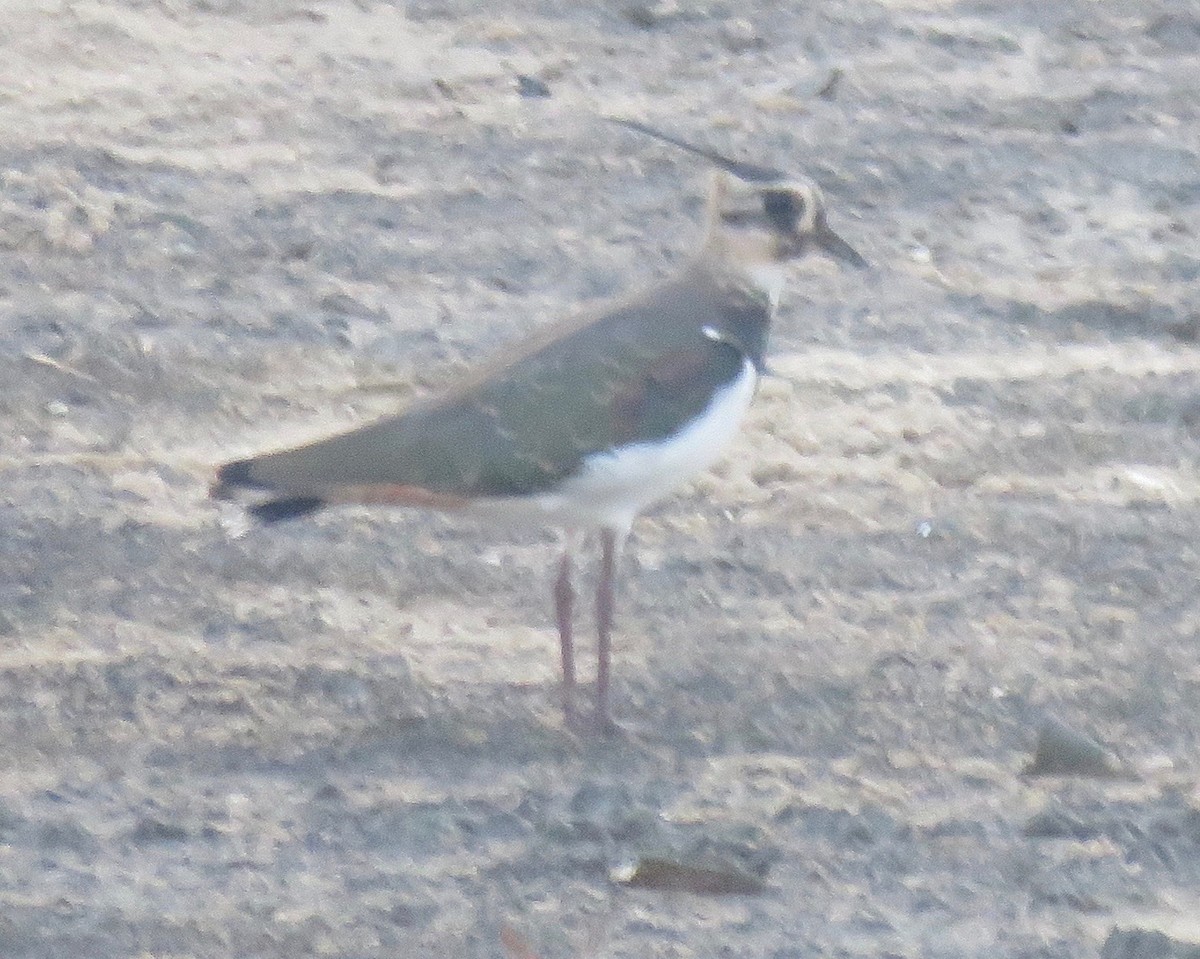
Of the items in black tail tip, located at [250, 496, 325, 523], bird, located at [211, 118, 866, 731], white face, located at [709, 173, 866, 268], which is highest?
white face, located at [709, 173, 866, 268]

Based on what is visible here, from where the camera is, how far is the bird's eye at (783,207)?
5.28 m

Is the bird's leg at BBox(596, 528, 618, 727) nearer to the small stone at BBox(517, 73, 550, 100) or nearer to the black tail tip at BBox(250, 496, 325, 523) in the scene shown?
the black tail tip at BBox(250, 496, 325, 523)

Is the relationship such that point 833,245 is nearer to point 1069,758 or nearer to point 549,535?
point 549,535

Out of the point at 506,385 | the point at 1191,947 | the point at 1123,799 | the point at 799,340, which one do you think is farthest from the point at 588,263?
the point at 1191,947

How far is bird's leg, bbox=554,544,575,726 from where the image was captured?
474 cm

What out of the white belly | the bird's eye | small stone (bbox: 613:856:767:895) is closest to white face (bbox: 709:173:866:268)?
the bird's eye

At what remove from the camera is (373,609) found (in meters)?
5.07

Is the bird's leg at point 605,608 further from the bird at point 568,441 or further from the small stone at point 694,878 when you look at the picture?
the small stone at point 694,878

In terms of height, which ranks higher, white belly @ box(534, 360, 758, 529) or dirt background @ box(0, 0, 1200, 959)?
white belly @ box(534, 360, 758, 529)

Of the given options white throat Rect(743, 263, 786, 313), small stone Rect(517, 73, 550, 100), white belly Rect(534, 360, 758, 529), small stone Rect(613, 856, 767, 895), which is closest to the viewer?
small stone Rect(613, 856, 767, 895)

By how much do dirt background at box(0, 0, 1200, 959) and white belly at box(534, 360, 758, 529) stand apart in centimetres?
37

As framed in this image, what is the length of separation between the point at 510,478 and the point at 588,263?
6.64ft

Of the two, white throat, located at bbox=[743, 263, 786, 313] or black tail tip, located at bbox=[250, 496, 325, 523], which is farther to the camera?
white throat, located at bbox=[743, 263, 786, 313]

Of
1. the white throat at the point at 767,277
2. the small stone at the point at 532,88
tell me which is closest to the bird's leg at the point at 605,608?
the white throat at the point at 767,277
